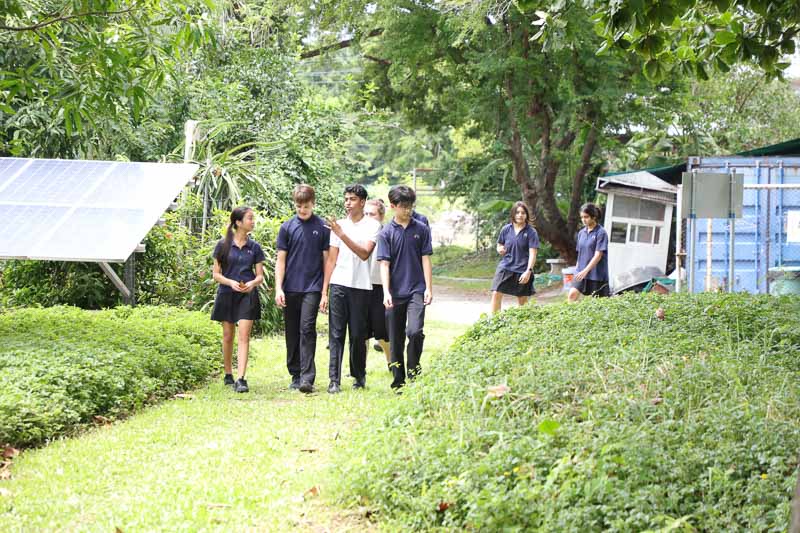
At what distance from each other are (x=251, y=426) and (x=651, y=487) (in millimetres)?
3913

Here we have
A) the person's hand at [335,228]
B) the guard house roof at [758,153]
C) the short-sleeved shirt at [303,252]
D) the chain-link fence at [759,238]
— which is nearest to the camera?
the person's hand at [335,228]

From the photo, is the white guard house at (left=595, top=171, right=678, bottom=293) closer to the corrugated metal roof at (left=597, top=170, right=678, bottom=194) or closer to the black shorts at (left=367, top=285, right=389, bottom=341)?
the corrugated metal roof at (left=597, top=170, right=678, bottom=194)

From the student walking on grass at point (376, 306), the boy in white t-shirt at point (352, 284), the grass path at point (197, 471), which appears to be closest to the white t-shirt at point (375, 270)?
the student walking on grass at point (376, 306)

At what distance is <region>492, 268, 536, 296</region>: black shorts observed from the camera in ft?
43.9

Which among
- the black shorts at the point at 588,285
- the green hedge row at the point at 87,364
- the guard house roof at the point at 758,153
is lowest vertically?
the green hedge row at the point at 87,364

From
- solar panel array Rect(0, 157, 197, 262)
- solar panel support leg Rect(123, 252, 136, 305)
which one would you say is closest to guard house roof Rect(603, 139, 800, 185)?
solar panel array Rect(0, 157, 197, 262)

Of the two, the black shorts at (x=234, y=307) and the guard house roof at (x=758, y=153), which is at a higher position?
the guard house roof at (x=758, y=153)

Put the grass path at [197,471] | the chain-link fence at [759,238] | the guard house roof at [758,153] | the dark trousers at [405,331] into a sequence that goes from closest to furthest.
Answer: the grass path at [197,471] < the dark trousers at [405,331] < the chain-link fence at [759,238] < the guard house roof at [758,153]

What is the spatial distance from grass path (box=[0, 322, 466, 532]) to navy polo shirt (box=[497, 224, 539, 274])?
4.25 meters

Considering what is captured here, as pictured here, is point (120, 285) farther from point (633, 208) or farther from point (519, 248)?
point (633, 208)

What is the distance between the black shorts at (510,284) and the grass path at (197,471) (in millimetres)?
4192

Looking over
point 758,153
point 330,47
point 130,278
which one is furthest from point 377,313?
point 330,47

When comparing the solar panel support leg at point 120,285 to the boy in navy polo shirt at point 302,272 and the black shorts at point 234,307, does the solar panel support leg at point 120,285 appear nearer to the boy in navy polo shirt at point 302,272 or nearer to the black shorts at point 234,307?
the black shorts at point 234,307

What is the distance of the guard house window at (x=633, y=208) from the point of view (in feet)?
74.3
